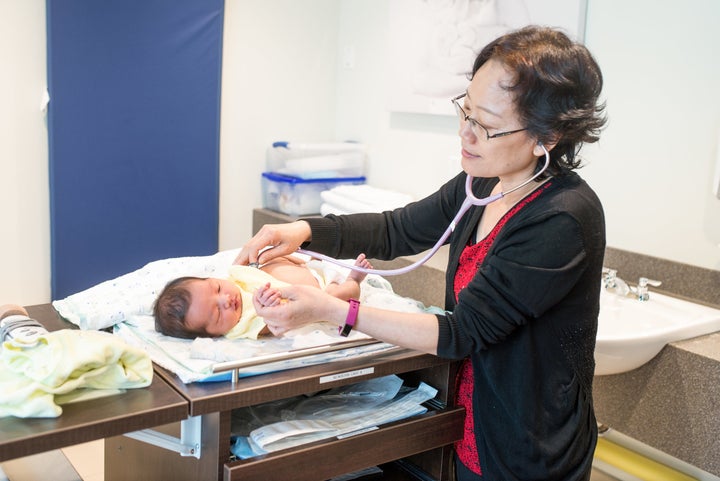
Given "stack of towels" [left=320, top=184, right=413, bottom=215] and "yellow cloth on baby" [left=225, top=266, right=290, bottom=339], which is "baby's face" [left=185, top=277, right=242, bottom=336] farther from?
"stack of towels" [left=320, top=184, right=413, bottom=215]

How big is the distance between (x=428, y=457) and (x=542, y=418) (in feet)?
1.19

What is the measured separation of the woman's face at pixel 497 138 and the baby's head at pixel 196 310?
0.55 metres

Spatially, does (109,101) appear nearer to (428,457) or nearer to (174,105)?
(174,105)

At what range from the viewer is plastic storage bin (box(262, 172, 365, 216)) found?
336 centimetres

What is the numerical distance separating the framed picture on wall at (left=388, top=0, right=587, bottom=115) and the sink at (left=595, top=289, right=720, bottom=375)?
36.4 inches

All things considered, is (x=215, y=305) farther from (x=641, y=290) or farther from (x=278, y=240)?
(x=641, y=290)

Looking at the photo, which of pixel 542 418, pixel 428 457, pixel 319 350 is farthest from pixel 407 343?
pixel 428 457

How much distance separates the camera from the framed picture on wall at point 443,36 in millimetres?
2617

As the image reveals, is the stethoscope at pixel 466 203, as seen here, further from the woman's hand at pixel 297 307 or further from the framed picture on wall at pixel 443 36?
the framed picture on wall at pixel 443 36

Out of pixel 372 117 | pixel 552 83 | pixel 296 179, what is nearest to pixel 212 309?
pixel 552 83

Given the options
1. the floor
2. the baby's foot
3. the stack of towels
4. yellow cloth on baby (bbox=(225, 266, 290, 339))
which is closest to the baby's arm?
the baby's foot

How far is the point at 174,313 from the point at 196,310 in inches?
1.7

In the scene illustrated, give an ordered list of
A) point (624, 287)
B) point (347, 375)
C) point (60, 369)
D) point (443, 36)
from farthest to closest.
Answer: point (443, 36) → point (624, 287) → point (347, 375) → point (60, 369)

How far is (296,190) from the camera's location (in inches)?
132
